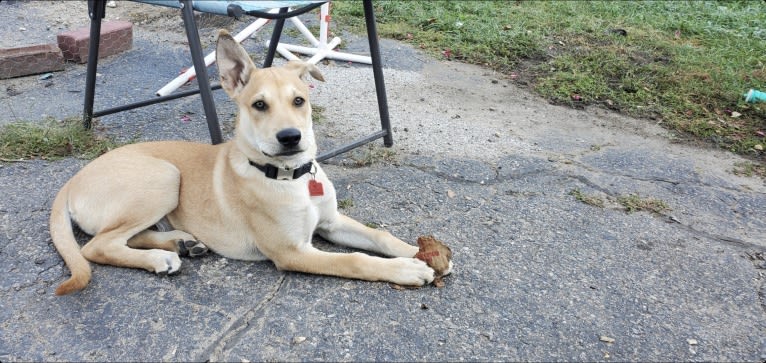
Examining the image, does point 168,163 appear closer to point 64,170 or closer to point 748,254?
point 64,170

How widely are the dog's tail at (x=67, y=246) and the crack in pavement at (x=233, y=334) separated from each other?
2.13ft

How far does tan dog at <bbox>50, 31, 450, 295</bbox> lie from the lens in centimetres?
279

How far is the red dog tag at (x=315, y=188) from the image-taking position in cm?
291

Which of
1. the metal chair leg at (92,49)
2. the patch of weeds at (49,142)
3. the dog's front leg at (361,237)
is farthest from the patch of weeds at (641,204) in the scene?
the metal chair leg at (92,49)

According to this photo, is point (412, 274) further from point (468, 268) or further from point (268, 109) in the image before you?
point (268, 109)

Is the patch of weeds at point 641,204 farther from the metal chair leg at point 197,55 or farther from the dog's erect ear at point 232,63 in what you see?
the metal chair leg at point 197,55

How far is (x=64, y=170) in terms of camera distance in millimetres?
3770

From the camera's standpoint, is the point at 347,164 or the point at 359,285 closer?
the point at 359,285

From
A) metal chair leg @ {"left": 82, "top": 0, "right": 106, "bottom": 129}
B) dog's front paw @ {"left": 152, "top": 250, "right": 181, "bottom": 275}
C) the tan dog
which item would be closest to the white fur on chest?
the tan dog

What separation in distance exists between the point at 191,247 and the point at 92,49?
1.76m

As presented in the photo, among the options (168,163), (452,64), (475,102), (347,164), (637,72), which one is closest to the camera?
(168,163)

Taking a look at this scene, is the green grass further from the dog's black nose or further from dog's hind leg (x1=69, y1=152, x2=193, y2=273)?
dog's hind leg (x1=69, y1=152, x2=193, y2=273)

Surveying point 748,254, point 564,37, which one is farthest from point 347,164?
point 564,37

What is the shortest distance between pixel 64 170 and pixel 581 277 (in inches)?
119
